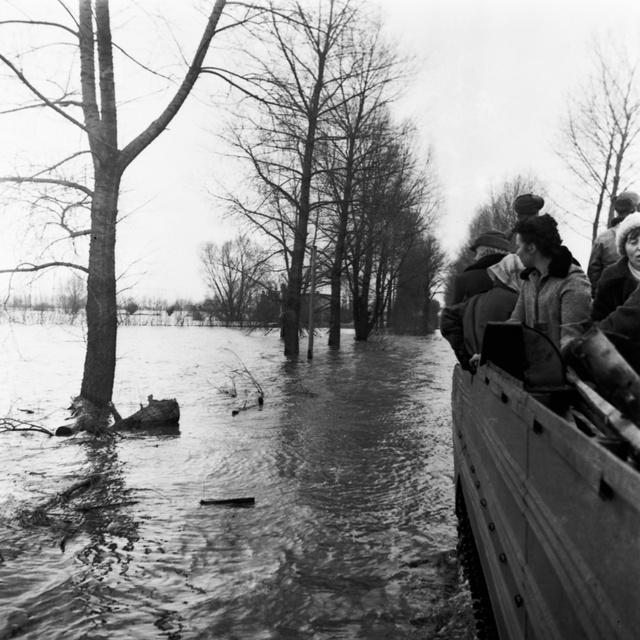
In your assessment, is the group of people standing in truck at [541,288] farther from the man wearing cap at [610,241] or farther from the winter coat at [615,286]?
the man wearing cap at [610,241]

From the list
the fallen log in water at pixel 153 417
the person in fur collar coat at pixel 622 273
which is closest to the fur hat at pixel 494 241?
the person in fur collar coat at pixel 622 273

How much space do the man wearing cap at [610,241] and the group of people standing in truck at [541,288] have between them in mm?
1209

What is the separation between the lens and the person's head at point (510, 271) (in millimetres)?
4195

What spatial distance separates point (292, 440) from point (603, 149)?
55.0ft

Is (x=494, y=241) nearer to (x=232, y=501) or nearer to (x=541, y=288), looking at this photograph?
(x=541, y=288)

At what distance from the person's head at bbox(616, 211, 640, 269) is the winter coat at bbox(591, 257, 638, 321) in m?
0.10

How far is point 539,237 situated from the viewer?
335 centimetres

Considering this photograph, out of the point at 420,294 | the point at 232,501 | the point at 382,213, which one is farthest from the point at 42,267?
the point at 420,294

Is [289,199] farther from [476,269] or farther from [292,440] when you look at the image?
[476,269]

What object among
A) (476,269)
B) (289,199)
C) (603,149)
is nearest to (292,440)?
(476,269)

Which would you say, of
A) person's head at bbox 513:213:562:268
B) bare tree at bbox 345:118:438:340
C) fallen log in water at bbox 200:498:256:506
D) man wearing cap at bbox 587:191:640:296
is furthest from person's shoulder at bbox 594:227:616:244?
bare tree at bbox 345:118:438:340

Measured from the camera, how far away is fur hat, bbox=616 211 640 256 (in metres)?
2.56

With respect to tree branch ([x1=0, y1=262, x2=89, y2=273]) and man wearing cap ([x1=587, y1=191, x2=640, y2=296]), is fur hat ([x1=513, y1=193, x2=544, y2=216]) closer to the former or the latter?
man wearing cap ([x1=587, y1=191, x2=640, y2=296])

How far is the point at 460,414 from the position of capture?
426 cm
